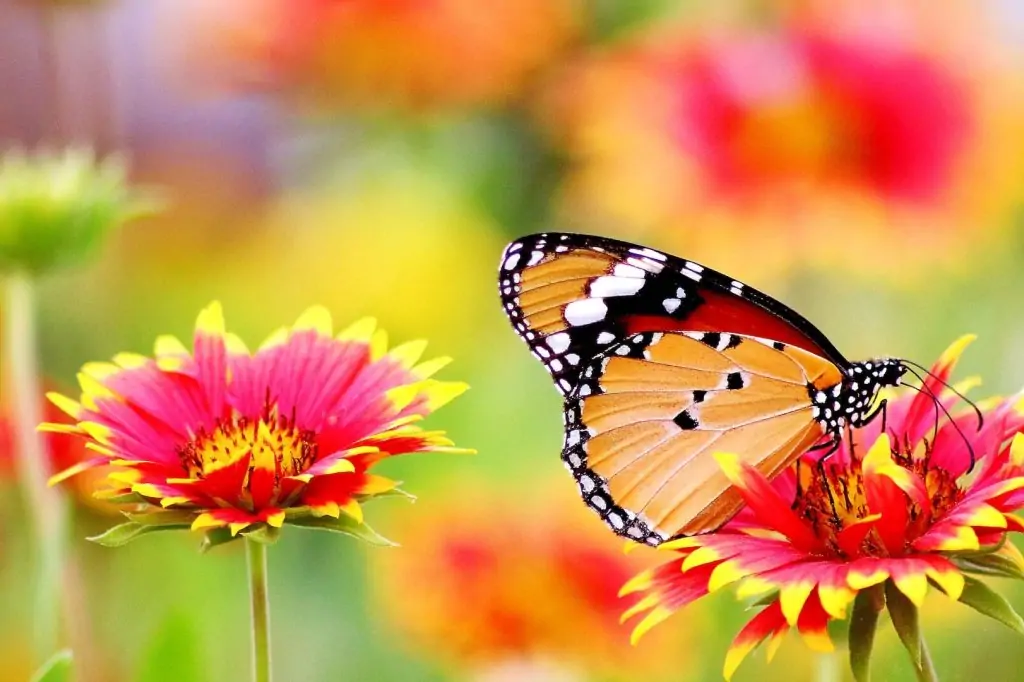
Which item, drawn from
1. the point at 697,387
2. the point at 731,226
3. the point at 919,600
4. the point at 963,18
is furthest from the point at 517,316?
the point at 963,18

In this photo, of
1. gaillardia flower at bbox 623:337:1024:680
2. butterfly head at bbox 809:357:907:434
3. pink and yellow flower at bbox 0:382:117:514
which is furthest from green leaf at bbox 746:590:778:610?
pink and yellow flower at bbox 0:382:117:514

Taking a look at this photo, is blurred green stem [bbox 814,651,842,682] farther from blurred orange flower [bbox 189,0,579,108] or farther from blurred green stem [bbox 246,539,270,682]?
blurred orange flower [bbox 189,0,579,108]

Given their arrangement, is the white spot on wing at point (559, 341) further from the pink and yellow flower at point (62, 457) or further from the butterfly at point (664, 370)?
the pink and yellow flower at point (62, 457)

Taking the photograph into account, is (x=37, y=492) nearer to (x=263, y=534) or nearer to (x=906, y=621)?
(x=263, y=534)

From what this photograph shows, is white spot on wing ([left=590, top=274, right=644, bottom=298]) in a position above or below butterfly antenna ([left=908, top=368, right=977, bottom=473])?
above

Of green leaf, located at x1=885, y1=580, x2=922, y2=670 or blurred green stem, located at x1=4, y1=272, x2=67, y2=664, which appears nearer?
green leaf, located at x1=885, y1=580, x2=922, y2=670

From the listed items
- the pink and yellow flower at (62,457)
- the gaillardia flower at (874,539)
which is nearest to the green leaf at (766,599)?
the gaillardia flower at (874,539)

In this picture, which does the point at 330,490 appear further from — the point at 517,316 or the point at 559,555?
the point at 559,555

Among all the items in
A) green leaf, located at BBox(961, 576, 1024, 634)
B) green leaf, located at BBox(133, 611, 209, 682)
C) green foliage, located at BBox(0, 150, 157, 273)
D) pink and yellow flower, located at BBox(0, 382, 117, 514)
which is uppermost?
green foliage, located at BBox(0, 150, 157, 273)
